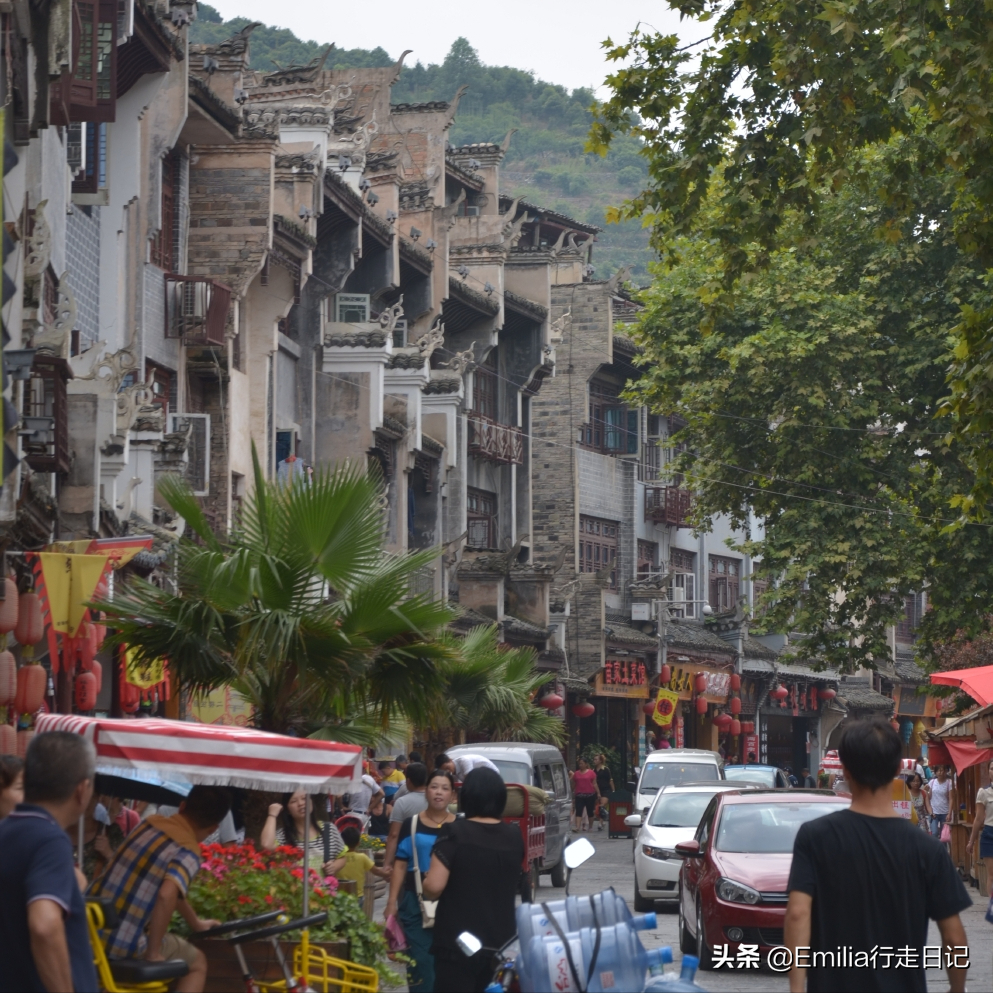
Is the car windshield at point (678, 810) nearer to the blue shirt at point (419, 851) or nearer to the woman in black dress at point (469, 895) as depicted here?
the blue shirt at point (419, 851)

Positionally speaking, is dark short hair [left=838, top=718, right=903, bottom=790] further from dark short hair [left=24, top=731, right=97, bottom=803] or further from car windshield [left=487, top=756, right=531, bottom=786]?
car windshield [left=487, top=756, right=531, bottom=786]

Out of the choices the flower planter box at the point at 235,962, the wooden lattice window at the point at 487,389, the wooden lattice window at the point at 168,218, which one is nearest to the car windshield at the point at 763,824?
the flower planter box at the point at 235,962

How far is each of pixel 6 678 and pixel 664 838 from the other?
30.4 feet

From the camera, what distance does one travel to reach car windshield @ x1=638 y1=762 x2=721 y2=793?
31.1 metres

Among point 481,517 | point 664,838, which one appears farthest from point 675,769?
point 481,517

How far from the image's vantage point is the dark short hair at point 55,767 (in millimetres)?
5785

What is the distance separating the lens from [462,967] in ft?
26.4

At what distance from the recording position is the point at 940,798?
31.4m

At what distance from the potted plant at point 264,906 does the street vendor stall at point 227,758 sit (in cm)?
86

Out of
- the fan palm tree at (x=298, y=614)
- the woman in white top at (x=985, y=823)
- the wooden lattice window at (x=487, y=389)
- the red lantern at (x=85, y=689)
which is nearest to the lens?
the fan palm tree at (x=298, y=614)

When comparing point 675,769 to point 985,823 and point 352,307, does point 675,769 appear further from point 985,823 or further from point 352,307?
point 985,823

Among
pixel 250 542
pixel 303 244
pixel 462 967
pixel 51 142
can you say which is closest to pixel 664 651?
pixel 303 244

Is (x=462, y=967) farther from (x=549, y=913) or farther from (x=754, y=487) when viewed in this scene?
(x=754, y=487)

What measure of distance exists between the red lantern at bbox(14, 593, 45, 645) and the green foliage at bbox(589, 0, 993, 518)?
21.4ft
